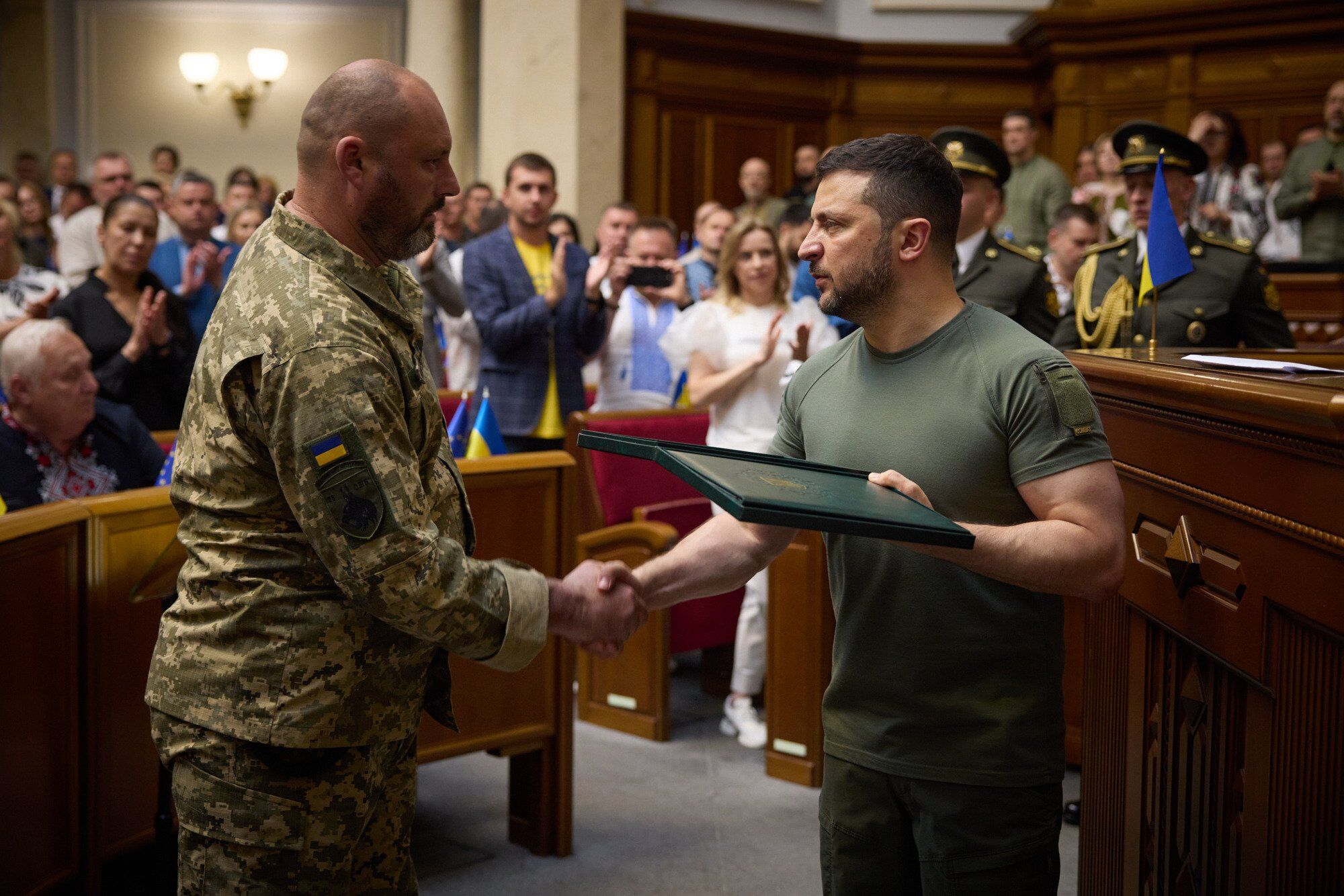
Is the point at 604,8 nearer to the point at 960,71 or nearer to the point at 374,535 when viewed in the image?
the point at 960,71

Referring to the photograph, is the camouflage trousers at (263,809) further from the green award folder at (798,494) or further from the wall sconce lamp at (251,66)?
the wall sconce lamp at (251,66)

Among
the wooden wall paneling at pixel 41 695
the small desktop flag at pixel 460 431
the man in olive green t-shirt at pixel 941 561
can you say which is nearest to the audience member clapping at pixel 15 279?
the small desktop flag at pixel 460 431

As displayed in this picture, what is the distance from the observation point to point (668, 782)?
146 inches

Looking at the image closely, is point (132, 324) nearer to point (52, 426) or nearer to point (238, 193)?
point (52, 426)

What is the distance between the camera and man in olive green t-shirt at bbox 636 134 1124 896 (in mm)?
1597

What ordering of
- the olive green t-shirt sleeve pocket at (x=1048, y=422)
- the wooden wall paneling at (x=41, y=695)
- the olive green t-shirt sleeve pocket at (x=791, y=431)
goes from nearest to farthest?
the olive green t-shirt sleeve pocket at (x=1048, y=422)
the olive green t-shirt sleeve pocket at (x=791, y=431)
the wooden wall paneling at (x=41, y=695)

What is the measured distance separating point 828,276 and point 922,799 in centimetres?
71

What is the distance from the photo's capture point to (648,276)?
4898 millimetres

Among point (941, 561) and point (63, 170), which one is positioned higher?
point (63, 170)

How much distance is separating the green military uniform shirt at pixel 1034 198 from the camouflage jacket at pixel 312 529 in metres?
7.70

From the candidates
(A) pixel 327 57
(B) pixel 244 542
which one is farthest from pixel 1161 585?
(A) pixel 327 57

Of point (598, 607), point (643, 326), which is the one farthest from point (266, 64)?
point (598, 607)

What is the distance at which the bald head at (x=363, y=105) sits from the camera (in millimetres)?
1618

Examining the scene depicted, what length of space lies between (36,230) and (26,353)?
5615mm
